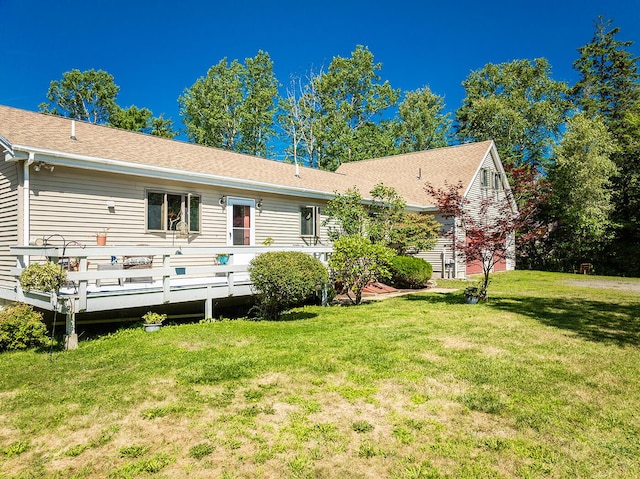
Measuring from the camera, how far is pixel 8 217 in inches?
354

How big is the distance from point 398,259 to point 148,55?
35.6m

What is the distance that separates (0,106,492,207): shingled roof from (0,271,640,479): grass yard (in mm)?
4583

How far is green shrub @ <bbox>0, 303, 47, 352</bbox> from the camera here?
20.9ft

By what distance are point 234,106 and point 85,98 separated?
1373cm

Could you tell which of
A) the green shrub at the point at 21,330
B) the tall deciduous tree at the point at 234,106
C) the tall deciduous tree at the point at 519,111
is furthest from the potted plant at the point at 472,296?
the tall deciduous tree at the point at 234,106

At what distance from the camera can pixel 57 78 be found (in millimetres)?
36062

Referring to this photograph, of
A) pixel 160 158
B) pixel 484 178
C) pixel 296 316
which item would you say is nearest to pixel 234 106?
pixel 484 178

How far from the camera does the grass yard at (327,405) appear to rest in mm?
3027

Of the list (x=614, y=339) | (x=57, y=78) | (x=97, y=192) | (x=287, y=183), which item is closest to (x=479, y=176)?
(x=287, y=183)

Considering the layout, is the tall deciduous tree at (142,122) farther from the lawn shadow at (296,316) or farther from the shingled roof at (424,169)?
the lawn shadow at (296,316)

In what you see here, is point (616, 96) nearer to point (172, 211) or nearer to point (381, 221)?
point (381, 221)

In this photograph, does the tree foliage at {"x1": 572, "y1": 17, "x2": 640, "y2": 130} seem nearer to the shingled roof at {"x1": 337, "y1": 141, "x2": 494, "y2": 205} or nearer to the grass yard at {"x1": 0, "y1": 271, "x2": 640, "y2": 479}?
the shingled roof at {"x1": 337, "y1": 141, "x2": 494, "y2": 205}

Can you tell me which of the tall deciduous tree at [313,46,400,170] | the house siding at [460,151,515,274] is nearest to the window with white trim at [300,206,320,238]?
the house siding at [460,151,515,274]

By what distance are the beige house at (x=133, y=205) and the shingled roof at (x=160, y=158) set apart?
4cm
